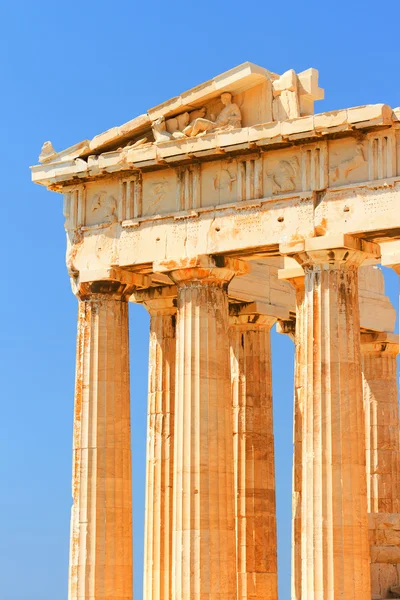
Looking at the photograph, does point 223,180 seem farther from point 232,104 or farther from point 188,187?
point 232,104

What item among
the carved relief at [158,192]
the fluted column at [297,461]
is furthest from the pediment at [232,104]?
the fluted column at [297,461]

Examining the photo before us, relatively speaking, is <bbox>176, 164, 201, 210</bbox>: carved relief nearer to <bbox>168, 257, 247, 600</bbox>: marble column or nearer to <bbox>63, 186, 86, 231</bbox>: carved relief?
<bbox>168, 257, 247, 600</bbox>: marble column

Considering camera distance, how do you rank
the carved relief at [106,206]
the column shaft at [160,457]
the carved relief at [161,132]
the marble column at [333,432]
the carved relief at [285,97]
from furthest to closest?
the column shaft at [160,457], the carved relief at [106,206], the carved relief at [161,132], the carved relief at [285,97], the marble column at [333,432]

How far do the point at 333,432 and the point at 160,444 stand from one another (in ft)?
34.4

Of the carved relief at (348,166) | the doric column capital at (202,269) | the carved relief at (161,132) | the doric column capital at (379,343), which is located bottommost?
the doric column capital at (379,343)

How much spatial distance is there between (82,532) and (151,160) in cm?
1161

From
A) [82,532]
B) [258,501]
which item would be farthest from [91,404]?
[258,501]

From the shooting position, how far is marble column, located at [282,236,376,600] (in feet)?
155

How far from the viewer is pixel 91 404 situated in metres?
53.6

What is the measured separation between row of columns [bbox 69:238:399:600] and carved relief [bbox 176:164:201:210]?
2.05m

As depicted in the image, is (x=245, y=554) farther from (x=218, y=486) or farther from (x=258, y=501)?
(x=218, y=486)

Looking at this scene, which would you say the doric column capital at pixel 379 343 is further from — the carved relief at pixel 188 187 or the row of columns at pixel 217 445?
the carved relief at pixel 188 187

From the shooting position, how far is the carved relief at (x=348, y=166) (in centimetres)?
4842

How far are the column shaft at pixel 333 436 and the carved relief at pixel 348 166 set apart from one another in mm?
2137
